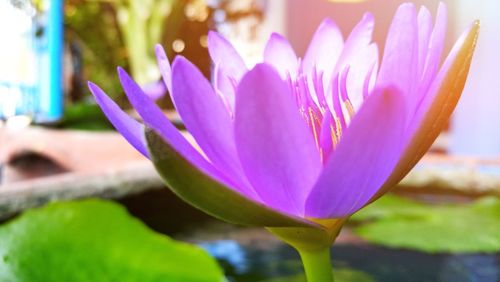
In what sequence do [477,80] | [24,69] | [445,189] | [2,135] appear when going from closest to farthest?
[445,189], [2,135], [477,80], [24,69]

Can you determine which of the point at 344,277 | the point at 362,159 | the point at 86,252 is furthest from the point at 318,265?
the point at 344,277

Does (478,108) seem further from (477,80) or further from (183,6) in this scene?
(183,6)

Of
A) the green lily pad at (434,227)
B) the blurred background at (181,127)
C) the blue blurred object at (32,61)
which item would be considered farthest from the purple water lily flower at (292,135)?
the blue blurred object at (32,61)

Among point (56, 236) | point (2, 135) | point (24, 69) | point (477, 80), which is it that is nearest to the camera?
point (56, 236)

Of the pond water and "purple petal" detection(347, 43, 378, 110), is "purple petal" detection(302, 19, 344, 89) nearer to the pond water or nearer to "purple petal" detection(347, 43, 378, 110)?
"purple petal" detection(347, 43, 378, 110)

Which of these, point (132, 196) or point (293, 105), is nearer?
point (293, 105)

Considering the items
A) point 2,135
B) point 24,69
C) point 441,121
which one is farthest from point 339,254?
point 24,69
